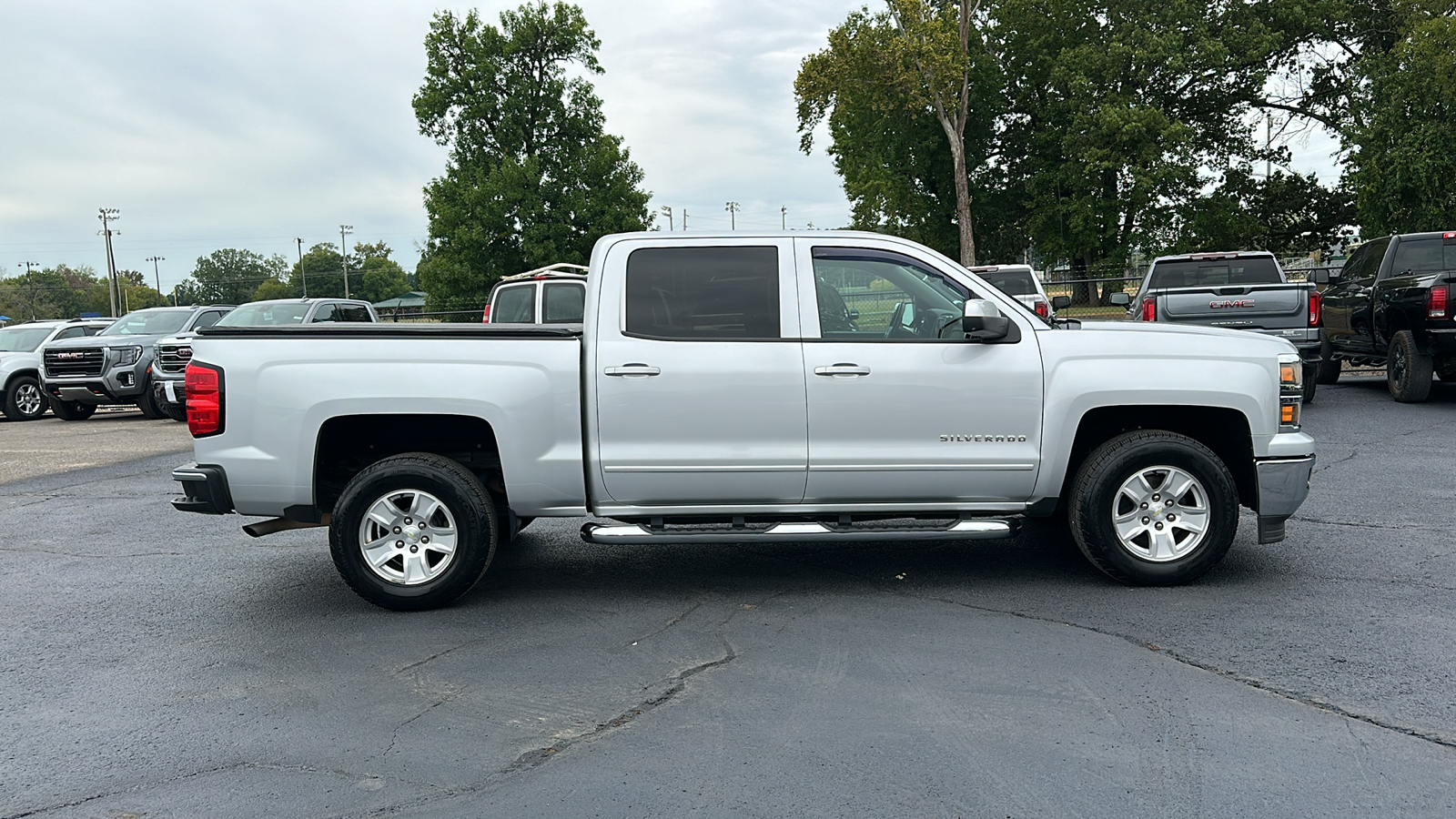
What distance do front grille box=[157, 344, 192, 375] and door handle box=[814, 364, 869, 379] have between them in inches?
563

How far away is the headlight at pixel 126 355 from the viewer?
745 inches

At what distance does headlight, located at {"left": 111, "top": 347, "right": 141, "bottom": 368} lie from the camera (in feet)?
62.1

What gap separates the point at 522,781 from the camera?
3.64m

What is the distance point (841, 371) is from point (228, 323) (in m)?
15.5

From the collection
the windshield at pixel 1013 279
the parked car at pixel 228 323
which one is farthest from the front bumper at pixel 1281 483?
the parked car at pixel 228 323

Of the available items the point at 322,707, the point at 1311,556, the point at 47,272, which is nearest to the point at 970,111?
the point at 1311,556

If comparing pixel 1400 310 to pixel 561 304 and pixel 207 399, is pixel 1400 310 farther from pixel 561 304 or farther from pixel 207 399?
pixel 207 399

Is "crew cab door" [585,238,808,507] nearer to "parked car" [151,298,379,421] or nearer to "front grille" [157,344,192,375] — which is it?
"parked car" [151,298,379,421]

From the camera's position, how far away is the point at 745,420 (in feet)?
18.4

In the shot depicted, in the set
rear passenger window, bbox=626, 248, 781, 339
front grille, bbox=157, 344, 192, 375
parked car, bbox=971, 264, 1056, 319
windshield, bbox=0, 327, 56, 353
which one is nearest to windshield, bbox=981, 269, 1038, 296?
parked car, bbox=971, 264, 1056, 319

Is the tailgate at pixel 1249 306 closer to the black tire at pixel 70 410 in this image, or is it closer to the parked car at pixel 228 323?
the parked car at pixel 228 323

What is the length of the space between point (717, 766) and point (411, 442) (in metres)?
3.12

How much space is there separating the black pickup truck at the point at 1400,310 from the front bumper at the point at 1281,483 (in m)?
8.32

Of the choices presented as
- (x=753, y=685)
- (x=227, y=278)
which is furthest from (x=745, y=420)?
(x=227, y=278)
